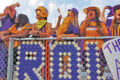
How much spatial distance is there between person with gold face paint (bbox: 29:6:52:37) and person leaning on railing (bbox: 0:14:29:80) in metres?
0.18

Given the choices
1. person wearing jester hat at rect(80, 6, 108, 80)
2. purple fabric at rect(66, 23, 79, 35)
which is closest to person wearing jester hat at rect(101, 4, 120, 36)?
person wearing jester hat at rect(80, 6, 108, 80)

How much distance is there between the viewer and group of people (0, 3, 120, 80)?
319cm

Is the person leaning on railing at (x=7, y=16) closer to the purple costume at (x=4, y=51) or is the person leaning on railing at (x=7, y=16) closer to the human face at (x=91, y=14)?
the purple costume at (x=4, y=51)

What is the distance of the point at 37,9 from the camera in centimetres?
347

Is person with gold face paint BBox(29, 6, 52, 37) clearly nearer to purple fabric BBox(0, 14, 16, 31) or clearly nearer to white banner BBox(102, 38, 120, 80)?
purple fabric BBox(0, 14, 16, 31)

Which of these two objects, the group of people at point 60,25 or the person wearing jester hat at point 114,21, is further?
the person wearing jester hat at point 114,21

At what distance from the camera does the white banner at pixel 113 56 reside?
2613mm

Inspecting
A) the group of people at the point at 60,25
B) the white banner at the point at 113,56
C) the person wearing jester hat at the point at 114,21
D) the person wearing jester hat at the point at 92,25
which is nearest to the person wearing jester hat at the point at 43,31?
the group of people at the point at 60,25

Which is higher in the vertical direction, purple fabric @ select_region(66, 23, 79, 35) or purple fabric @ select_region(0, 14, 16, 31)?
purple fabric @ select_region(0, 14, 16, 31)

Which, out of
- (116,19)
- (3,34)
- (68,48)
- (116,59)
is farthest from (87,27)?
(3,34)

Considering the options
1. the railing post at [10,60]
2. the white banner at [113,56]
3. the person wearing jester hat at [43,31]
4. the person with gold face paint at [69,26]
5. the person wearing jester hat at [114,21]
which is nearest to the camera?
the white banner at [113,56]

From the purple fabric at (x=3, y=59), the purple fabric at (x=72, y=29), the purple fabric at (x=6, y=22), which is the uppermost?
the purple fabric at (x=6, y=22)

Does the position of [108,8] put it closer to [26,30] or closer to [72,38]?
[72,38]

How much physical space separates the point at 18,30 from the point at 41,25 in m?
0.54
